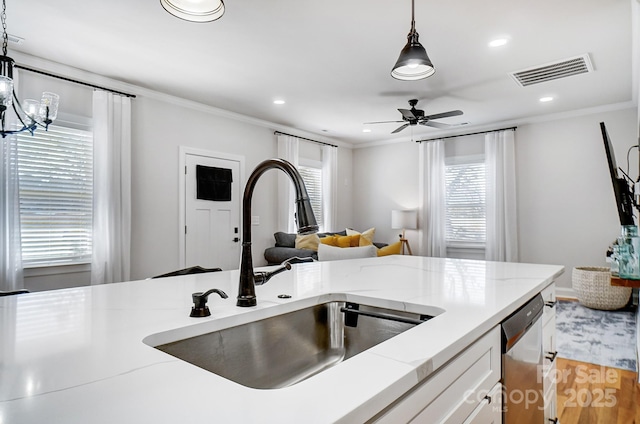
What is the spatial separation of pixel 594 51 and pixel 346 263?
129 inches

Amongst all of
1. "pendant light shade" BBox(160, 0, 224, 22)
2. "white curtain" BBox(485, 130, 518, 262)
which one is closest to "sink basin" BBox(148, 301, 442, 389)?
"pendant light shade" BBox(160, 0, 224, 22)

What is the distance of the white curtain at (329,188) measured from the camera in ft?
22.7

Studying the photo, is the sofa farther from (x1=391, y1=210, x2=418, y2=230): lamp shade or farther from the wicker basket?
the wicker basket

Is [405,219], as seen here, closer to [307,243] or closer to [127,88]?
[307,243]

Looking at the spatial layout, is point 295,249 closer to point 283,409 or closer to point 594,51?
point 594,51

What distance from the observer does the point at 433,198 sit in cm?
655

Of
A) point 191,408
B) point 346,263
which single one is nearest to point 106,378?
point 191,408

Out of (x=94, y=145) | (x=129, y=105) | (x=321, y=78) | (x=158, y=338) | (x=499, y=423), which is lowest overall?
(x=499, y=423)

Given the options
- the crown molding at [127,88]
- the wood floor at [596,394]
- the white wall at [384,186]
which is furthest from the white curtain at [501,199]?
the crown molding at [127,88]

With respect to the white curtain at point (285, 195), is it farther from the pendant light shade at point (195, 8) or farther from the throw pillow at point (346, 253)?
the pendant light shade at point (195, 8)

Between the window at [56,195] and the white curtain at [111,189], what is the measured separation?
110 millimetres

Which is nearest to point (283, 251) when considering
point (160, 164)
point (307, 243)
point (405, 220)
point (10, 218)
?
point (307, 243)

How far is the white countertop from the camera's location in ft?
1.66

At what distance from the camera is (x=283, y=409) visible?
20.0 inches
